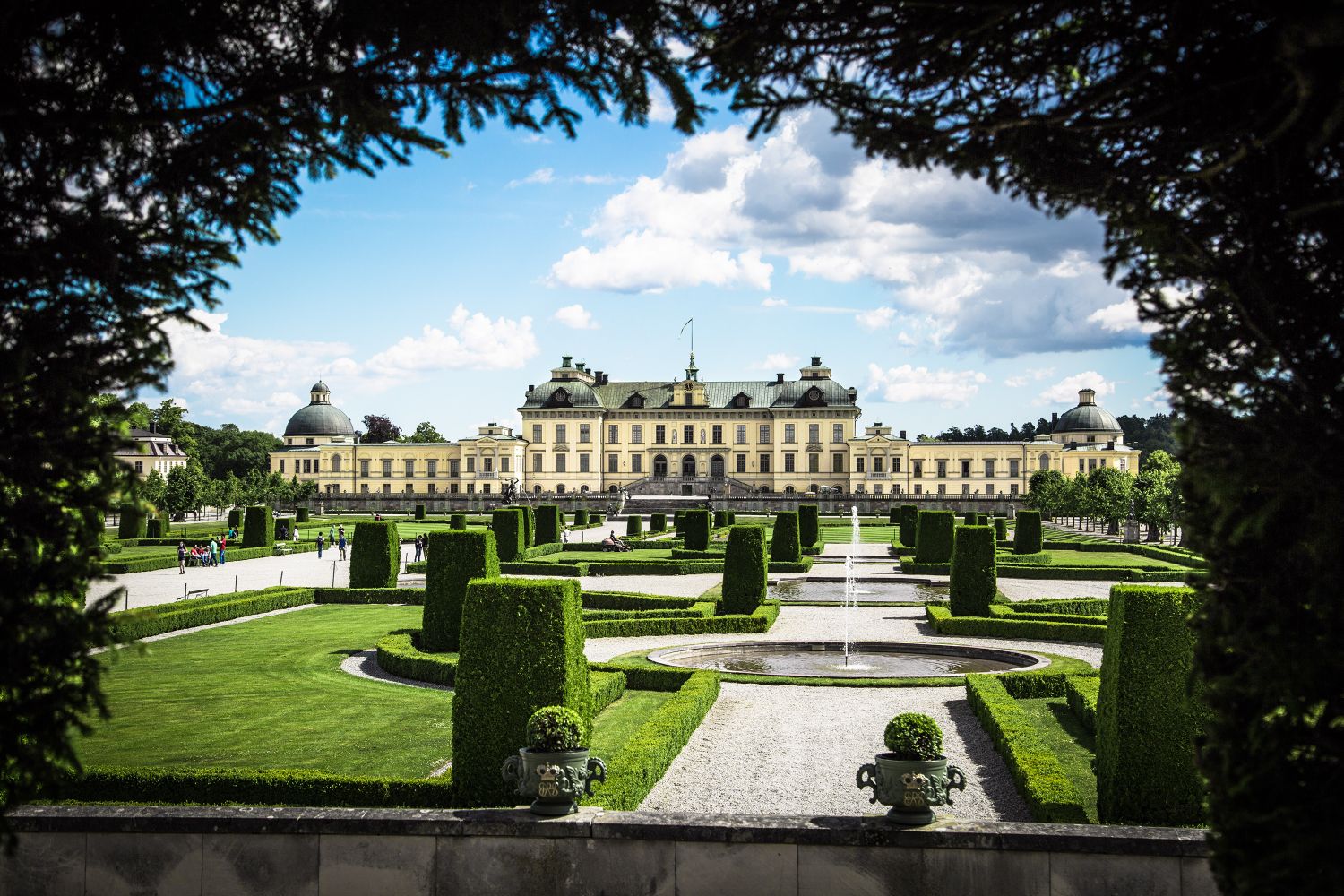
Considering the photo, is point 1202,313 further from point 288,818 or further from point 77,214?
point 288,818

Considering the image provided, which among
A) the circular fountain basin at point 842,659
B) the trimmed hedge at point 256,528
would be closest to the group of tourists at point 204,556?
the trimmed hedge at point 256,528

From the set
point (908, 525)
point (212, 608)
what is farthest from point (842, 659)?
point (908, 525)

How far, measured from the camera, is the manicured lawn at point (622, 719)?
9023 millimetres

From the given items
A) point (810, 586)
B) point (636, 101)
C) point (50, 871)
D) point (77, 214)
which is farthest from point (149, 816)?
point (810, 586)

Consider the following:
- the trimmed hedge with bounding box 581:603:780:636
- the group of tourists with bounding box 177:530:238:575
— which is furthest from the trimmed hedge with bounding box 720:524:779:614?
the group of tourists with bounding box 177:530:238:575

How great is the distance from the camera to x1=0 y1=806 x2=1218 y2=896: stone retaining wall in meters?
5.59

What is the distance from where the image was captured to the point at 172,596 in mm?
20406

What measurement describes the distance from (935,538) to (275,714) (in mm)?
18869

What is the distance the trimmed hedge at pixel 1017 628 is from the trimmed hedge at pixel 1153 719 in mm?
8816

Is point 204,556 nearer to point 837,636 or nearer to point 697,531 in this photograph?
point 697,531

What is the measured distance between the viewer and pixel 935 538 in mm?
26359

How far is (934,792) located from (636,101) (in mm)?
3958

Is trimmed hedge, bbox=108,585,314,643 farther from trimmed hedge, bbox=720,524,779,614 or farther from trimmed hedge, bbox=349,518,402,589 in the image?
trimmed hedge, bbox=720,524,779,614

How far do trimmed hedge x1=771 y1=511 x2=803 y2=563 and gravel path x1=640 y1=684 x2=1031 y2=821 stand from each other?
48.6 feet
